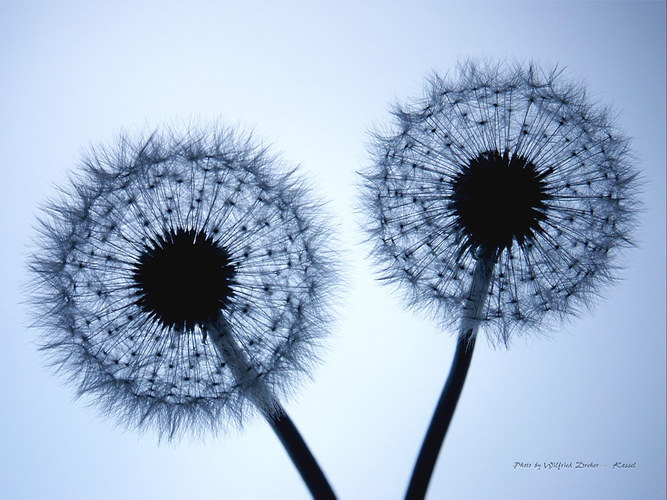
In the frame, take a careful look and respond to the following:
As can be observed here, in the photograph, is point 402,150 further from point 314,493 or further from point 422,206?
point 314,493

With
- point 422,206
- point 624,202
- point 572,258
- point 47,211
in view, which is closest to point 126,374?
point 47,211

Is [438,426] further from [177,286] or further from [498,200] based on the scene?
[177,286]

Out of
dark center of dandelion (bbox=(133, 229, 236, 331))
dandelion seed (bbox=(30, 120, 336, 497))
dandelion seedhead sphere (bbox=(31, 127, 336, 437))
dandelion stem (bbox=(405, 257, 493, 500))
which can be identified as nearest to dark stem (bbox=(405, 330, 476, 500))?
dandelion stem (bbox=(405, 257, 493, 500))

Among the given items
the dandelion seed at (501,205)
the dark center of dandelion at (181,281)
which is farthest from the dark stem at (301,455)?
the dandelion seed at (501,205)

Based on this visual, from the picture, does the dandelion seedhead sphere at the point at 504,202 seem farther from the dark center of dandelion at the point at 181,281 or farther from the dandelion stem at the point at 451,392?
the dark center of dandelion at the point at 181,281

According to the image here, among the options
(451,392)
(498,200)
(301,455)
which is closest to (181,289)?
(301,455)

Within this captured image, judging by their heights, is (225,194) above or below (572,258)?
above
